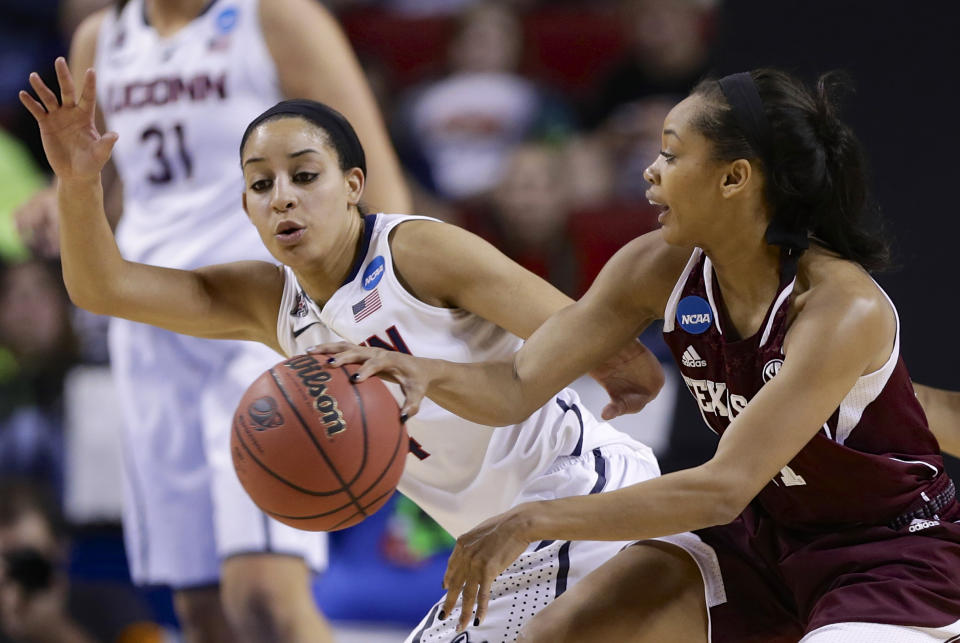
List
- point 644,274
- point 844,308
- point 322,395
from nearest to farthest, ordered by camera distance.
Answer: point 844,308, point 322,395, point 644,274

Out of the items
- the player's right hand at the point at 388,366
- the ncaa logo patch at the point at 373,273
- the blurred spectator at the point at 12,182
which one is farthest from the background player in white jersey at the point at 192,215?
the blurred spectator at the point at 12,182

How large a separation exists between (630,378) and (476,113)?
443 cm

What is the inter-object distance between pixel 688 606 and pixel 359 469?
2.41 feet

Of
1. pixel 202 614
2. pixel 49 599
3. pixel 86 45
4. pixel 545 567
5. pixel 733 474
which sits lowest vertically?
pixel 49 599

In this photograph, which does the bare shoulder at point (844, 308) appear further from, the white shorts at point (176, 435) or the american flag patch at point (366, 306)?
the white shorts at point (176, 435)

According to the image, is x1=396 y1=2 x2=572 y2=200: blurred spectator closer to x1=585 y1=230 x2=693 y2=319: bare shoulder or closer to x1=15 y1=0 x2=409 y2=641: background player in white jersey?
x1=15 y1=0 x2=409 y2=641: background player in white jersey

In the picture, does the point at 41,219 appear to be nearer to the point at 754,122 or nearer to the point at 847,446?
the point at 754,122

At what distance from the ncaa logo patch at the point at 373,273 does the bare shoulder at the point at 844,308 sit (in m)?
0.94

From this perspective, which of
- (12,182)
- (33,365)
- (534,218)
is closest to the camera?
(33,365)

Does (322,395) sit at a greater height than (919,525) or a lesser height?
greater

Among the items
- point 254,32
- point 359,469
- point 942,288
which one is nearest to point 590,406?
point 942,288

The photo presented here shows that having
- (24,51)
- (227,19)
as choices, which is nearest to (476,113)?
(24,51)

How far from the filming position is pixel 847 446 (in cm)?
249

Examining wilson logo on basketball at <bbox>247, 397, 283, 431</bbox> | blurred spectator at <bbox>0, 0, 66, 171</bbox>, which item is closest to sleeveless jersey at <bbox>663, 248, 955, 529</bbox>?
wilson logo on basketball at <bbox>247, 397, 283, 431</bbox>
